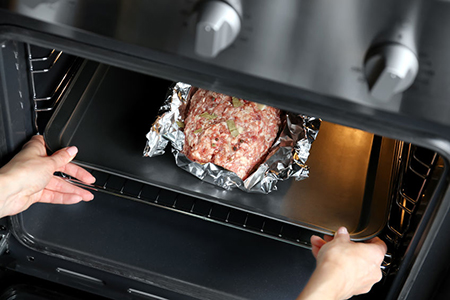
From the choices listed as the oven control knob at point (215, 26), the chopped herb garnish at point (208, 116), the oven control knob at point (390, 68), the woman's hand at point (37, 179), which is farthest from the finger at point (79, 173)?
the oven control knob at point (390, 68)

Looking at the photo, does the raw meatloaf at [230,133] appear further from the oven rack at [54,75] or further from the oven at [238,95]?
the oven rack at [54,75]

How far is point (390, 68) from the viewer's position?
63cm

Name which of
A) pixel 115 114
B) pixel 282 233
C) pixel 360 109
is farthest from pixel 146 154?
pixel 360 109

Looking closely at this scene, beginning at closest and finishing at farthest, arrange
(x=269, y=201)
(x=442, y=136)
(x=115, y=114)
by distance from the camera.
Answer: (x=442, y=136)
(x=269, y=201)
(x=115, y=114)

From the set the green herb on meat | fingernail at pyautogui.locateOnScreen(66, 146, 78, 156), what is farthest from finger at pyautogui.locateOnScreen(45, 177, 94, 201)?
the green herb on meat

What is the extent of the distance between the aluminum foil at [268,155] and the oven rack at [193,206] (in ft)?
0.29

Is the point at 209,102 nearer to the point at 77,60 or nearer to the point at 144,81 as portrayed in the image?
the point at 144,81

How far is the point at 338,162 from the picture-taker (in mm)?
1326

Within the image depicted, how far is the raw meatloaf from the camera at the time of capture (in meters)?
1.22

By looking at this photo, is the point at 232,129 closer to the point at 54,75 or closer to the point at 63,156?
the point at 63,156

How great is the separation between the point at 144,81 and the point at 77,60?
205 millimetres

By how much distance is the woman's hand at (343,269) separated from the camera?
3.15 feet

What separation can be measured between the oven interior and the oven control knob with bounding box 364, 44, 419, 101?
51 cm

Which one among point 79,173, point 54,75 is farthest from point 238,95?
point 54,75
